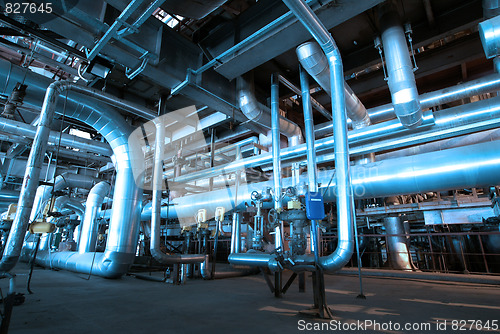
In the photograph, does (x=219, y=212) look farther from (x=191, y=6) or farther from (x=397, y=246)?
(x=397, y=246)

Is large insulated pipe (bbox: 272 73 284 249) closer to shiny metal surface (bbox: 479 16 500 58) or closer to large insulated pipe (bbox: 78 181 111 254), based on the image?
Answer: shiny metal surface (bbox: 479 16 500 58)

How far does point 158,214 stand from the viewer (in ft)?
16.3

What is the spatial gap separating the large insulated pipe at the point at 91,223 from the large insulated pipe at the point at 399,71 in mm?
7323

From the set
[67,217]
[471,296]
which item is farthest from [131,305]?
[67,217]

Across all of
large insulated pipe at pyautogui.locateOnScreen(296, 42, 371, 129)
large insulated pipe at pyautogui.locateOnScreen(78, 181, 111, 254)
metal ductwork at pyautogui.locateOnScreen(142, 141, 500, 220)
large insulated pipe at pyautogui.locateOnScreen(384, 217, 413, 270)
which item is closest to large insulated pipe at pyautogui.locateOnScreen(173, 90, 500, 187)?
metal ductwork at pyautogui.locateOnScreen(142, 141, 500, 220)

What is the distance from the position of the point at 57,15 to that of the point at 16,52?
3.28 meters

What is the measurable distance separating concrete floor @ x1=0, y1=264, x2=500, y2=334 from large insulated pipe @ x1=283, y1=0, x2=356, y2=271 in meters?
0.59

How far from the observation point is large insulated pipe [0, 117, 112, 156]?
528cm

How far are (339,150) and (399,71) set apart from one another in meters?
1.30

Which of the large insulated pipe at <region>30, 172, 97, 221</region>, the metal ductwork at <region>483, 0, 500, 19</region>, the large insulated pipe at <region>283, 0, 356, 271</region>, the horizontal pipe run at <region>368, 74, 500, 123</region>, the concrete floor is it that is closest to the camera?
the concrete floor

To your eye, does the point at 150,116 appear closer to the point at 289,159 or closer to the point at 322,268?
the point at 289,159

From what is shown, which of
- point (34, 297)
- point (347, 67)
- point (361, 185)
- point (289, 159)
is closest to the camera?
point (34, 297)

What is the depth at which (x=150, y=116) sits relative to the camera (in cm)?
494

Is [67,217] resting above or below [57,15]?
below
